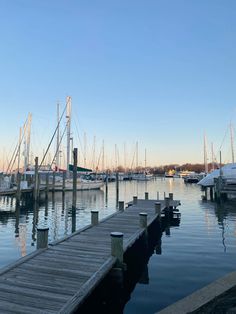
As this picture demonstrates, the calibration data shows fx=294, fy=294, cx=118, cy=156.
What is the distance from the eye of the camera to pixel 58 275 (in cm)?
Result: 862

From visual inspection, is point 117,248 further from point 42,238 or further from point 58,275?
point 42,238

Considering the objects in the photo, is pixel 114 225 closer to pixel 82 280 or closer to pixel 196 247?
pixel 196 247

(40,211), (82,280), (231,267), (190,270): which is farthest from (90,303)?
(40,211)

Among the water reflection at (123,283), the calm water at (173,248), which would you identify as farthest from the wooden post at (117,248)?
the calm water at (173,248)

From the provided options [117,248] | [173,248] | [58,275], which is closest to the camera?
[58,275]

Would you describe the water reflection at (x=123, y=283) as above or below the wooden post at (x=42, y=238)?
below

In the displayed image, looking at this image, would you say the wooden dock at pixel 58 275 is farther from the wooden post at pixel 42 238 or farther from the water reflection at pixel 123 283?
the water reflection at pixel 123 283

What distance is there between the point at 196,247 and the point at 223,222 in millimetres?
8923

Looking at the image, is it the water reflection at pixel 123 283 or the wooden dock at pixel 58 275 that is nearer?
the wooden dock at pixel 58 275

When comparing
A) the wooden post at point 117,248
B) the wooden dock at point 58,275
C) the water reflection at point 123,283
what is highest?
the wooden post at point 117,248

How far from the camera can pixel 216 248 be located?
15.9m

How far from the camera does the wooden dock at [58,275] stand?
22.4 ft

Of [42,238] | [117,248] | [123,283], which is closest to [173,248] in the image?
[123,283]

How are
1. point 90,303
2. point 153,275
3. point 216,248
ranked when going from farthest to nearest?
point 216,248 → point 153,275 → point 90,303
